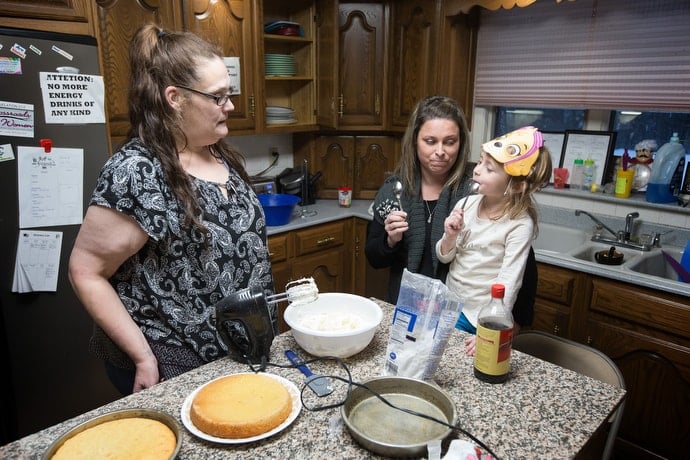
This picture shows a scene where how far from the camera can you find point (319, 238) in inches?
112

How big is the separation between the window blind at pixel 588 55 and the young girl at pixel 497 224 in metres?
1.41

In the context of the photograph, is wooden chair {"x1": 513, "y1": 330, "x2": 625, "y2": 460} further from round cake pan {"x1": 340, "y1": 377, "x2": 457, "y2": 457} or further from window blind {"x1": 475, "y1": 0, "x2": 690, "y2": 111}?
window blind {"x1": 475, "y1": 0, "x2": 690, "y2": 111}

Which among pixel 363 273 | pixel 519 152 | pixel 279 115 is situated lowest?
pixel 363 273

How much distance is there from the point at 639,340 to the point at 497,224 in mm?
1028

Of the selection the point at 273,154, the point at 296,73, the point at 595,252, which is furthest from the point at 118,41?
the point at 595,252

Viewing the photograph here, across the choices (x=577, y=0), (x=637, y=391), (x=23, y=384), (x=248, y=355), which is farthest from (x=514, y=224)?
(x=23, y=384)

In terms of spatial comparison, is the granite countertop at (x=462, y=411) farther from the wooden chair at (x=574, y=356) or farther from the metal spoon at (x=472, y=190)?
the metal spoon at (x=472, y=190)

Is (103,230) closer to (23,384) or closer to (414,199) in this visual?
(414,199)

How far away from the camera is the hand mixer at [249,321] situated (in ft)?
3.35

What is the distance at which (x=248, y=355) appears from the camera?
1088mm

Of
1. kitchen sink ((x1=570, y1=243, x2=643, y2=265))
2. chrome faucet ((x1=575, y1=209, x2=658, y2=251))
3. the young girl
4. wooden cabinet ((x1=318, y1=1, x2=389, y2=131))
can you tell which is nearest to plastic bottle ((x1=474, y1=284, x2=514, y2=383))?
the young girl

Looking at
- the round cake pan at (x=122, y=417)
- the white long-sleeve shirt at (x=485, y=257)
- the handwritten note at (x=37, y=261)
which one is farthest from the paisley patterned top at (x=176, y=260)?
the handwritten note at (x=37, y=261)

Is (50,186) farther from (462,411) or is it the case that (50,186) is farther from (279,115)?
(462,411)

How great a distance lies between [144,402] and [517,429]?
70cm
